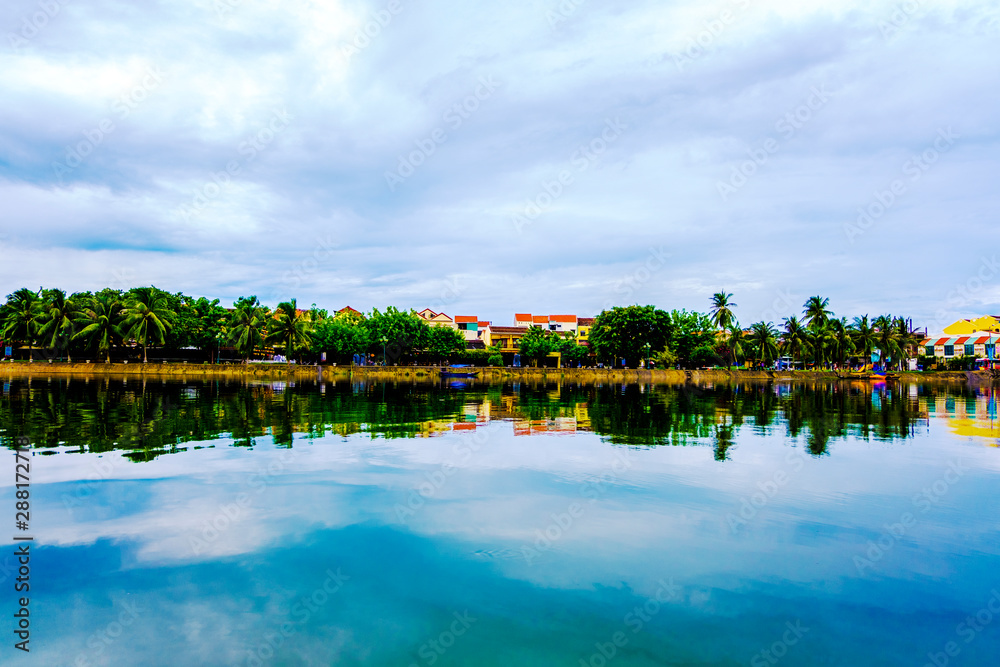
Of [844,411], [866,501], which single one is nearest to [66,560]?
[866,501]

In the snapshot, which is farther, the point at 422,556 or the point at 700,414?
the point at 700,414

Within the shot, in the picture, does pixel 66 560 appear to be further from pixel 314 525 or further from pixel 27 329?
pixel 27 329

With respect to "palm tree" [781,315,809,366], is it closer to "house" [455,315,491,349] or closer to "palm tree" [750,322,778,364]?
"palm tree" [750,322,778,364]

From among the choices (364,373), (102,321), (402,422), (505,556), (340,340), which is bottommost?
(505,556)

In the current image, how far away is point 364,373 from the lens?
77.6 m

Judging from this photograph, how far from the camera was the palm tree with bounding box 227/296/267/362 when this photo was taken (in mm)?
79125

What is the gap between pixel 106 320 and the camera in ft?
245

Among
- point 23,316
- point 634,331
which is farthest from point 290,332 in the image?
point 634,331

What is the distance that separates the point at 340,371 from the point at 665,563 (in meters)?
72.4
